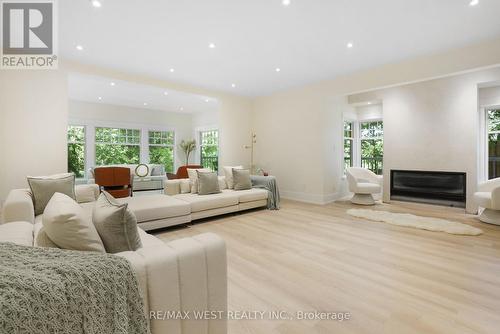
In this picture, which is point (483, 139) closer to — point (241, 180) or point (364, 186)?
point (364, 186)

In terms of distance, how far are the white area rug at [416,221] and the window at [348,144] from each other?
7.37ft

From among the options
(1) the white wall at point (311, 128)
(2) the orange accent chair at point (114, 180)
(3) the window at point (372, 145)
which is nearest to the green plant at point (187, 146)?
(1) the white wall at point (311, 128)

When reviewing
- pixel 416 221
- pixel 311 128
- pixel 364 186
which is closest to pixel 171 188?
pixel 311 128

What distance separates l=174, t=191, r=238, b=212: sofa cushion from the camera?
13.2 feet

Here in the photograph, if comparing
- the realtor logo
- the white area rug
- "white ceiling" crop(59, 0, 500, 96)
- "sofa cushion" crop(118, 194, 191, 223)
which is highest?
"white ceiling" crop(59, 0, 500, 96)

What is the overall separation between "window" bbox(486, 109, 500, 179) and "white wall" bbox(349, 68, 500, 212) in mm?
478

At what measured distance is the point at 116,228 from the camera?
1.49 meters

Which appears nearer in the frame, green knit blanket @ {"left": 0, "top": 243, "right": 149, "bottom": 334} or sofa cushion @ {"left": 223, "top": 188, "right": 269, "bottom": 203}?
green knit blanket @ {"left": 0, "top": 243, "right": 149, "bottom": 334}

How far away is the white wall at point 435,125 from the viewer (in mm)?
4688

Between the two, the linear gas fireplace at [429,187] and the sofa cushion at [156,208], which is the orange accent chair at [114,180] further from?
the linear gas fireplace at [429,187]

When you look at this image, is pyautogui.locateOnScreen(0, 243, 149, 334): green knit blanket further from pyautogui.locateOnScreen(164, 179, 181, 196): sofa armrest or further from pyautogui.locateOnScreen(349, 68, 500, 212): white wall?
pyautogui.locateOnScreen(349, 68, 500, 212): white wall

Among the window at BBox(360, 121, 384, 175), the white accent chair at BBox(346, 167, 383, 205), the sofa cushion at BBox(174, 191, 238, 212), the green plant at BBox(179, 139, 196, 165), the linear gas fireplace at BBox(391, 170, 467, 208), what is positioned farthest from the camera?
the green plant at BBox(179, 139, 196, 165)

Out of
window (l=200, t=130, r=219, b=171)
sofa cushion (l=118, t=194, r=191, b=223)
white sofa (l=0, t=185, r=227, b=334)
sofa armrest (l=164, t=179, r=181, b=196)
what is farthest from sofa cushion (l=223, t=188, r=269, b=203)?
window (l=200, t=130, r=219, b=171)

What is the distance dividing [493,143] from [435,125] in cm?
123
